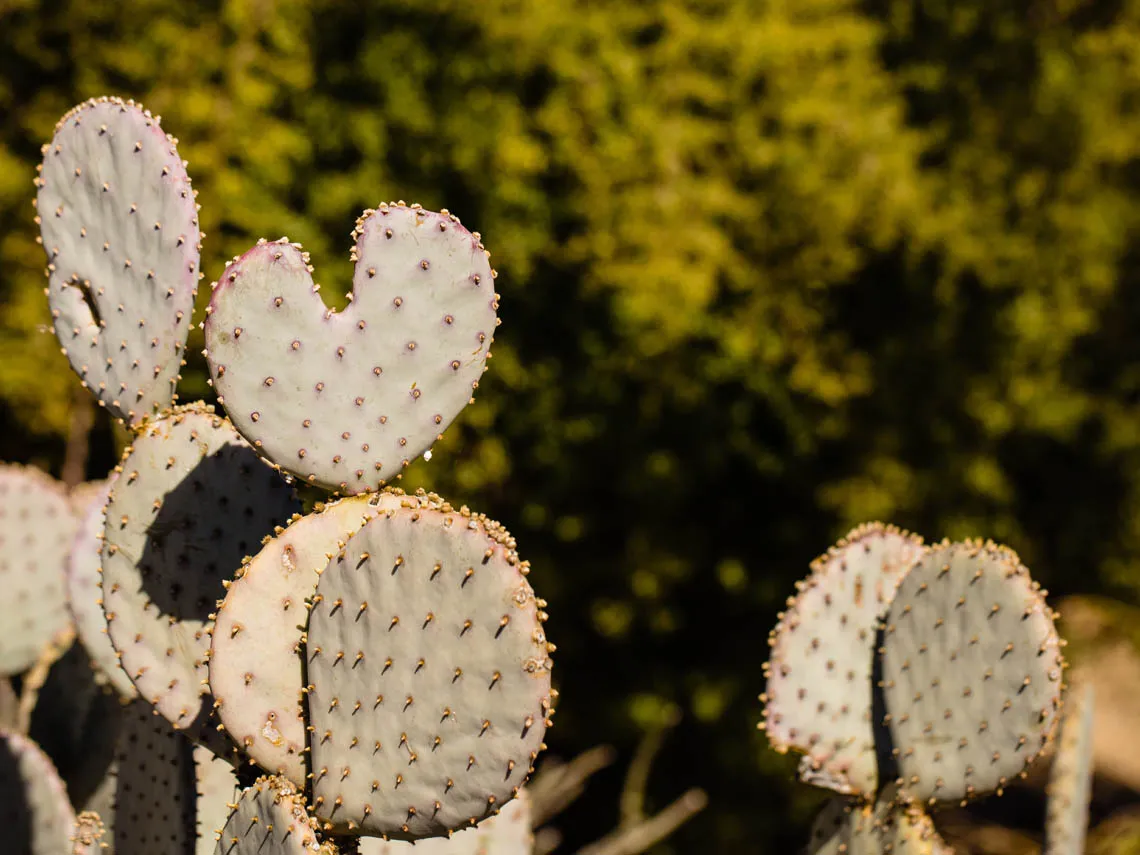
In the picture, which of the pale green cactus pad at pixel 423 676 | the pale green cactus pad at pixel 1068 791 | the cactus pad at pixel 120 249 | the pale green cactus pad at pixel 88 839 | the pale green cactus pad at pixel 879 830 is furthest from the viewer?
the pale green cactus pad at pixel 1068 791

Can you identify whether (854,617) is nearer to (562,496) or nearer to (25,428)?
(562,496)

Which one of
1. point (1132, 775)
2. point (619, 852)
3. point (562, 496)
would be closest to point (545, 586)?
point (562, 496)

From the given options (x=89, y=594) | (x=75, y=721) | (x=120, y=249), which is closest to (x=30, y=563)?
(x=75, y=721)

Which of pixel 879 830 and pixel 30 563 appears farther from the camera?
pixel 30 563

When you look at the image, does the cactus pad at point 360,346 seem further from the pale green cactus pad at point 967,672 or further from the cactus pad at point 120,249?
the pale green cactus pad at point 967,672

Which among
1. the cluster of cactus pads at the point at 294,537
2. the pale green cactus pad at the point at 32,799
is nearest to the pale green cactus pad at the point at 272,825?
the cluster of cactus pads at the point at 294,537

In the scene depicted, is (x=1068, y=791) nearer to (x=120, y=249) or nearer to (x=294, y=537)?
(x=294, y=537)

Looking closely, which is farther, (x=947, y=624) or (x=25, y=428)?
(x=25, y=428)
